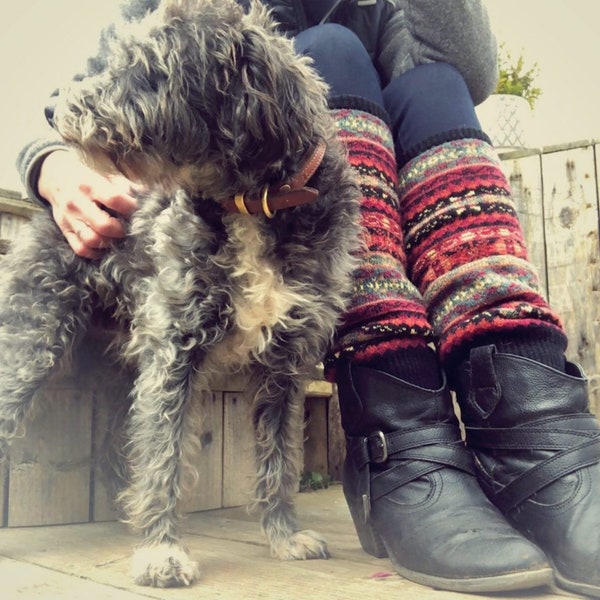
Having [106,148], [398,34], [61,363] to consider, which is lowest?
[61,363]

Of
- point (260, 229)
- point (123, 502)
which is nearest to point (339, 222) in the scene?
point (260, 229)

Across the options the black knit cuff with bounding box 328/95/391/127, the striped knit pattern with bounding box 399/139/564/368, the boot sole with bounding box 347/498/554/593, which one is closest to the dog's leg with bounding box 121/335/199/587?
the boot sole with bounding box 347/498/554/593

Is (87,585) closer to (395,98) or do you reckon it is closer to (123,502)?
(123,502)

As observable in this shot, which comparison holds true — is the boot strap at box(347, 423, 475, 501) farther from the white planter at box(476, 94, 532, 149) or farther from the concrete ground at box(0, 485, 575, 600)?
the white planter at box(476, 94, 532, 149)

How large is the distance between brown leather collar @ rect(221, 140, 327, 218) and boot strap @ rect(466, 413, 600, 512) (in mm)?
651

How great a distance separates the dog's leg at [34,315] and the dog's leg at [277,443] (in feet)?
1.81

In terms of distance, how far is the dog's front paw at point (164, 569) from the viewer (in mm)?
1390

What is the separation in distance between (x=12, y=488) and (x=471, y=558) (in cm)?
140

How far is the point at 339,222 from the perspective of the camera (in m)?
1.65

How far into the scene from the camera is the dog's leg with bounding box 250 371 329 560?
182 centimetres

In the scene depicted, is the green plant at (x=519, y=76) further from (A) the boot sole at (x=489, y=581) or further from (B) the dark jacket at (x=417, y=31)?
(A) the boot sole at (x=489, y=581)

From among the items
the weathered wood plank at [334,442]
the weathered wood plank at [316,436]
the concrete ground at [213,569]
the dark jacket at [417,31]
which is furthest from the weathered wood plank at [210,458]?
the dark jacket at [417,31]

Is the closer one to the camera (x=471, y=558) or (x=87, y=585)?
(x=471, y=558)

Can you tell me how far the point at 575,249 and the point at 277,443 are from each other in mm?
1637
